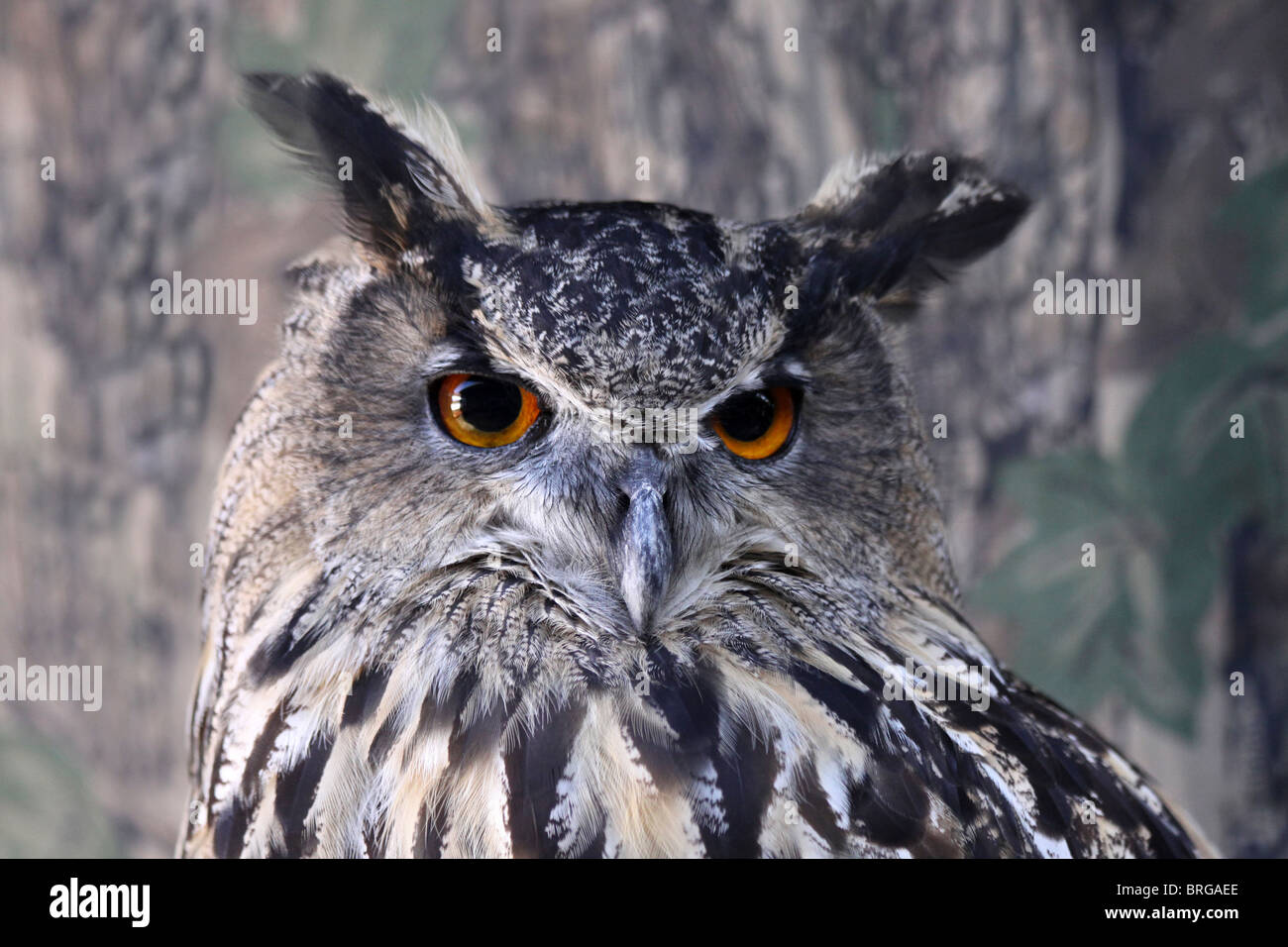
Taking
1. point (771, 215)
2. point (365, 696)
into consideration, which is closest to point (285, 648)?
point (365, 696)

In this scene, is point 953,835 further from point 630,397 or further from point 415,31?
point 415,31

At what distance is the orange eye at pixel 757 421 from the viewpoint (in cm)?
99

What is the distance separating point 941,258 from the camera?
1.22 m

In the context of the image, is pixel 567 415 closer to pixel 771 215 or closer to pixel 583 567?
pixel 583 567

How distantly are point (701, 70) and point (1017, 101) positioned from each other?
0.66 metres

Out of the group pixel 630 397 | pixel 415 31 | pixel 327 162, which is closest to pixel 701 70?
pixel 415 31

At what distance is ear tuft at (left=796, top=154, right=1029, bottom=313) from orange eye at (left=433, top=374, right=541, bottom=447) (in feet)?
1.24

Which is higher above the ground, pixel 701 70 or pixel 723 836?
pixel 701 70

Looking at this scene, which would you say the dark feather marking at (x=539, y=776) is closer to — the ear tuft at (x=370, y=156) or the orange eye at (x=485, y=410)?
the orange eye at (x=485, y=410)

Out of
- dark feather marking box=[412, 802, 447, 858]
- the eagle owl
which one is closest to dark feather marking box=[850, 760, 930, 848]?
the eagle owl

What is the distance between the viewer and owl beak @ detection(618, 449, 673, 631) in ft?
2.91

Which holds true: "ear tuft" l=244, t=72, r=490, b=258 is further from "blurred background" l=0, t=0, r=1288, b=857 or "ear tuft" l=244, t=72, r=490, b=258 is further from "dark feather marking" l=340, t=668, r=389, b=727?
"blurred background" l=0, t=0, r=1288, b=857

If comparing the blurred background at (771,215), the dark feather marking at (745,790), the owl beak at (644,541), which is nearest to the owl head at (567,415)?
the owl beak at (644,541)
